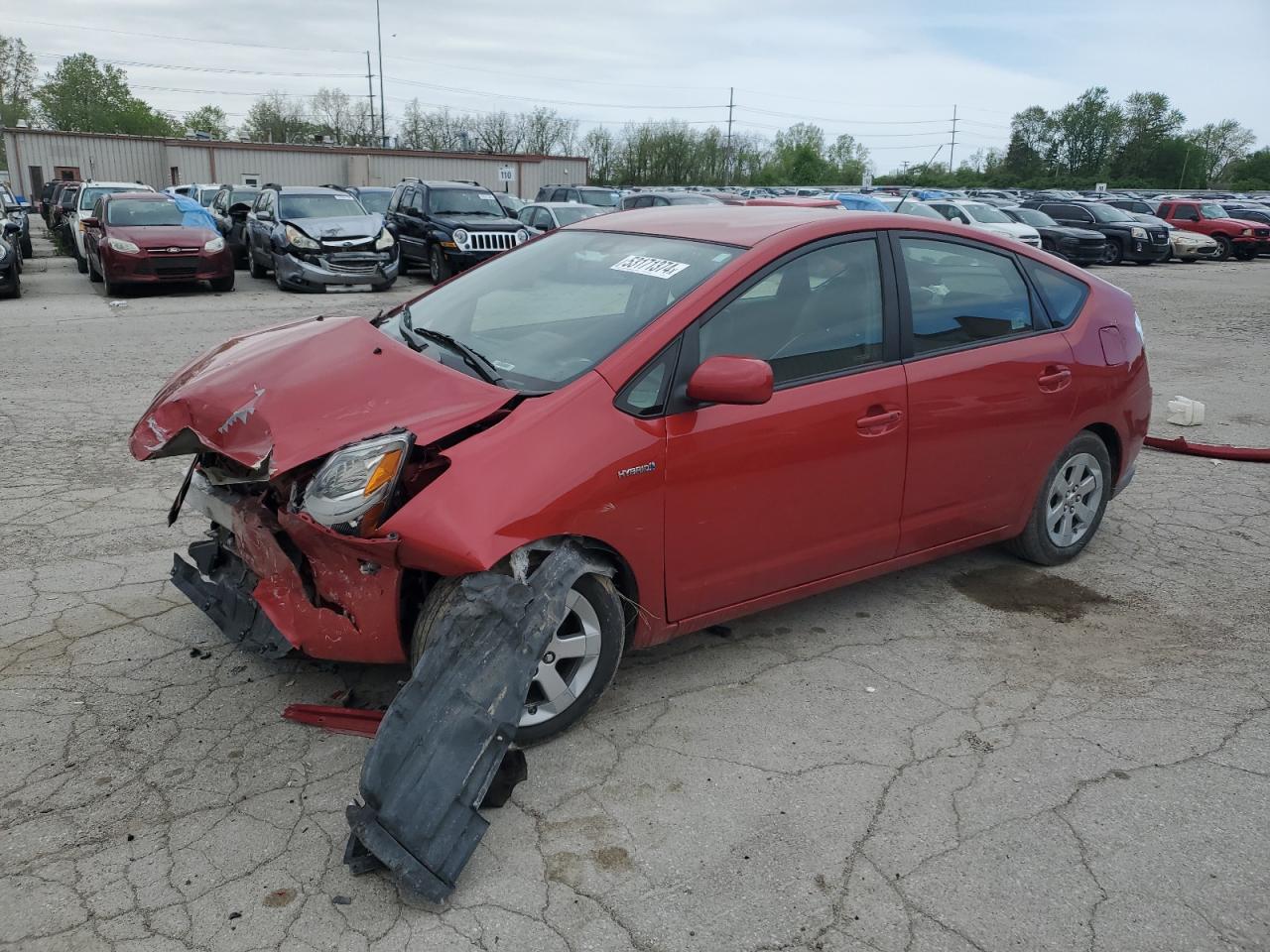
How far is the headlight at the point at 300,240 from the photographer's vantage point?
1641cm

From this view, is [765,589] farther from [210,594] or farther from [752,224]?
[210,594]

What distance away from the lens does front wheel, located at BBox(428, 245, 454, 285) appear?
18.2 meters

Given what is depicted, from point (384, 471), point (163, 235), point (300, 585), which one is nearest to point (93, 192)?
point (163, 235)

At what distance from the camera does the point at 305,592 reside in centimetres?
335

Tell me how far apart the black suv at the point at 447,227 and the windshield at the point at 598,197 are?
7.07 meters

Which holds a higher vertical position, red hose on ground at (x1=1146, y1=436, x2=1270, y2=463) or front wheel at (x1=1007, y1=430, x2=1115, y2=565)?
front wheel at (x1=1007, y1=430, x2=1115, y2=565)

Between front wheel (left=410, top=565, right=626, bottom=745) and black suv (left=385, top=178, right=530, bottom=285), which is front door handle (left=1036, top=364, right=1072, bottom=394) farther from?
black suv (left=385, top=178, right=530, bottom=285)

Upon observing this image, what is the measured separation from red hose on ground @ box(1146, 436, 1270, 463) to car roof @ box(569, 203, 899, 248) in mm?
3808

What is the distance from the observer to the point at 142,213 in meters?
16.2

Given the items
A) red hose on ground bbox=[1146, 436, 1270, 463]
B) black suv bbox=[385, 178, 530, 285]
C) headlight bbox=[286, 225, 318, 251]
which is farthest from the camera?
black suv bbox=[385, 178, 530, 285]

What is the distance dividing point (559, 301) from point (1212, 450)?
5.45m

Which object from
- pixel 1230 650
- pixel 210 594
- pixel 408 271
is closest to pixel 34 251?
pixel 408 271

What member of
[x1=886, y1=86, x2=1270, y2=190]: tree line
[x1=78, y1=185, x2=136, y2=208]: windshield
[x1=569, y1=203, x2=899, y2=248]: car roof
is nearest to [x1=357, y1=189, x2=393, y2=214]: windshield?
[x1=78, y1=185, x2=136, y2=208]: windshield

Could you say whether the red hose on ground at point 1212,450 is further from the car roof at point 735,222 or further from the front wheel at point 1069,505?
the car roof at point 735,222
